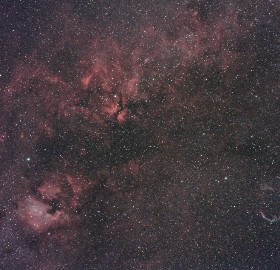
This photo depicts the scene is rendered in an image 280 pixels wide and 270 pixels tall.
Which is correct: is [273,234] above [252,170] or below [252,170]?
below

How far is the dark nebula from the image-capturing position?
21.8 feet

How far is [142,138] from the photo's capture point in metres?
7.14

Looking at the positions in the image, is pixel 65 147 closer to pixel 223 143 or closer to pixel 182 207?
pixel 182 207

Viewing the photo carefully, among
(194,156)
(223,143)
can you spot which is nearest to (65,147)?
(194,156)

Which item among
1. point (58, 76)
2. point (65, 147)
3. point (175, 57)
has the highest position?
point (58, 76)

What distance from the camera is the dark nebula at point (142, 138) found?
21.8ft

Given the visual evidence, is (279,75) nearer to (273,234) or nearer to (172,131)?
(172,131)

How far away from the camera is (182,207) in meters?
7.24

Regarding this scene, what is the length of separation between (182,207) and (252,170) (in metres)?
2.31

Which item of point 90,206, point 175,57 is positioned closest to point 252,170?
point 175,57

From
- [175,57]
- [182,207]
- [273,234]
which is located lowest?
[273,234]

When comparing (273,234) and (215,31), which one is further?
(273,234)

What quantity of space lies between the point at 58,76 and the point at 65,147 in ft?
6.71

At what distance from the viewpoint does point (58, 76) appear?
6914 millimetres
